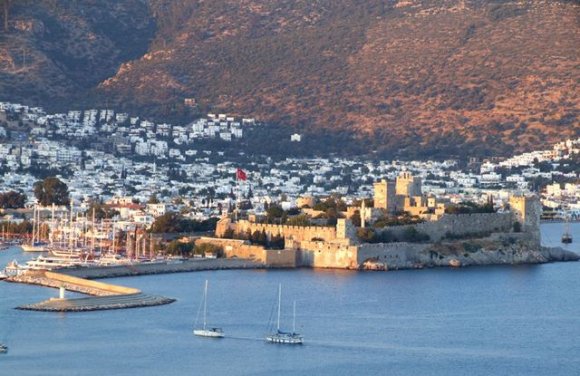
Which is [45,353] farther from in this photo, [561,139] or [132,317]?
[561,139]

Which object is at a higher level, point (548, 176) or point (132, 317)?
point (548, 176)

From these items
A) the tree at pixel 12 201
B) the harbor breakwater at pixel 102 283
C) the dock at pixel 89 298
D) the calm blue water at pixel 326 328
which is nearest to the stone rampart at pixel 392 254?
the calm blue water at pixel 326 328

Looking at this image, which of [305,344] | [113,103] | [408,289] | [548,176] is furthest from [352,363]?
[113,103]

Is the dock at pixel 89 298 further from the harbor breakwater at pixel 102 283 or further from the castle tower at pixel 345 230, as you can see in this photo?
the castle tower at pixel 345 230

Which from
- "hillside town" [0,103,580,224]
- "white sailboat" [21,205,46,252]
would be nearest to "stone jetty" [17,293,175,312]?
"white sailboat" [21,205,46,252]

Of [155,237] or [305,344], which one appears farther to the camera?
[155,237]

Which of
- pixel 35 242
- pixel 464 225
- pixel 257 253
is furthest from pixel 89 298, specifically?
pixel 464 225

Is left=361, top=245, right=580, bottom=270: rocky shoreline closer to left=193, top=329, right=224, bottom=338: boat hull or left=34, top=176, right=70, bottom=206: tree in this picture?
left=193, top=329, right=224, bottom=338: boat hull
